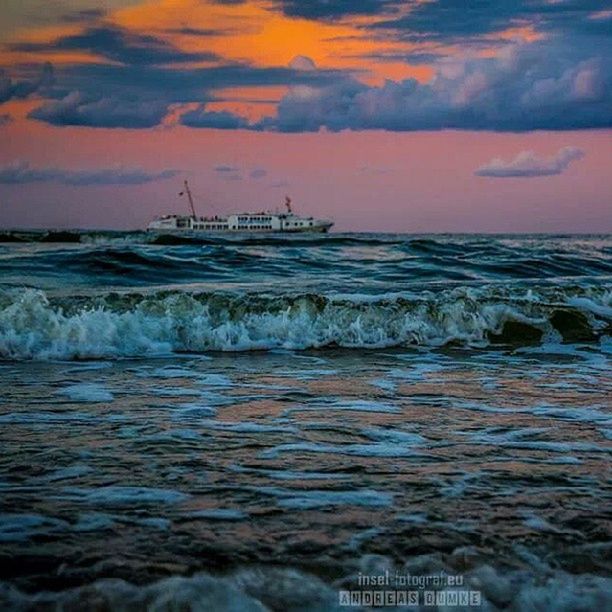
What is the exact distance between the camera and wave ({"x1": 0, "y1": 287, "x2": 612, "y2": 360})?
9.61m

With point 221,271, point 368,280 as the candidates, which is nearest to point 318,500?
point 368,280

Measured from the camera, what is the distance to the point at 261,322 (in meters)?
10.6

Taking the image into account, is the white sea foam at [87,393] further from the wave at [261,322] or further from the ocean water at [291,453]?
the wave at [261,322]

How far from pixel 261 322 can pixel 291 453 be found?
6231 millimetres

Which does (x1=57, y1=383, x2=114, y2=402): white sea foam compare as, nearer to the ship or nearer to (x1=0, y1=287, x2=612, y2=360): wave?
(x1=0, y1=287, x2=612, y2=360): wave

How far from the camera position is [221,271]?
57.4ft

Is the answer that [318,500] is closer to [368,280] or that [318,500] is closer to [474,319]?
[474,319]

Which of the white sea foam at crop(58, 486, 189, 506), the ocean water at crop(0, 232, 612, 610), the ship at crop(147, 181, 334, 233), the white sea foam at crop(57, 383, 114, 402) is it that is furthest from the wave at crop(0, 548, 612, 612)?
the ship at crop(147, 181, 334, 233)

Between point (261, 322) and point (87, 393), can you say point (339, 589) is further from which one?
point (261, 322)

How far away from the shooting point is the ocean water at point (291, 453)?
2.71 metres

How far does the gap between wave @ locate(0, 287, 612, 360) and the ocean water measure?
0.11ft

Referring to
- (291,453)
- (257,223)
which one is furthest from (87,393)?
(257,223)

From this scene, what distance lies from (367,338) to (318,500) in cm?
704

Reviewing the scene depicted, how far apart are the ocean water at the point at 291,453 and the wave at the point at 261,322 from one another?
34 millimetres
